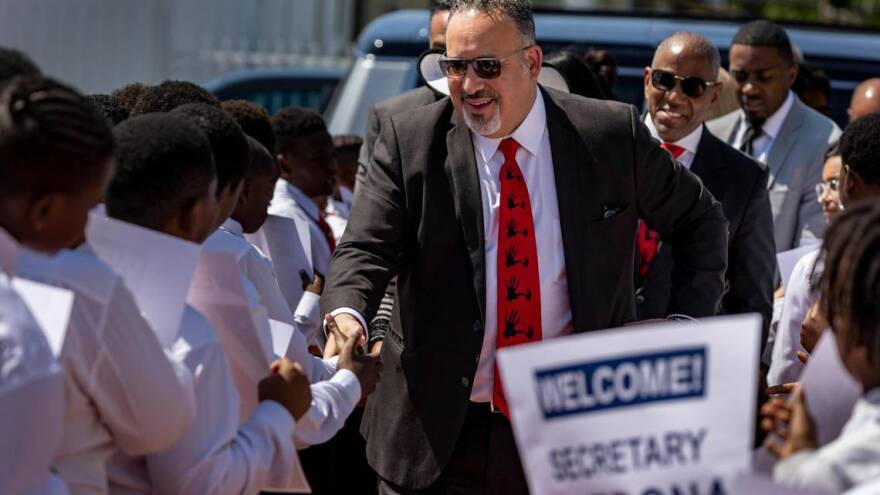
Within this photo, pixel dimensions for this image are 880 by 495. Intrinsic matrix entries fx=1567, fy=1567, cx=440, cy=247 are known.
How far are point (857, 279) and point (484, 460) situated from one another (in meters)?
2.05

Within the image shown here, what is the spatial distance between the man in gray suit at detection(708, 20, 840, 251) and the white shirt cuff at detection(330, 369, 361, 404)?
3588 mm

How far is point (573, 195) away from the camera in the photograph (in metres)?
4.79

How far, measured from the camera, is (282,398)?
11.9 ft

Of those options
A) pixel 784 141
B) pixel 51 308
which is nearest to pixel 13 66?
pixel 51 308

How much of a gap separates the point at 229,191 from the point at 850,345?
1.67 meters

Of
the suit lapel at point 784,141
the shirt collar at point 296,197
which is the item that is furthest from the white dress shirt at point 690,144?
the shirt collar at point 296,197

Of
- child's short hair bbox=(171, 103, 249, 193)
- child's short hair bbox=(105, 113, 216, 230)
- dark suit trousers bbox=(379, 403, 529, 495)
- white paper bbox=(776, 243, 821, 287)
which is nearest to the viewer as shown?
child's short hair bbox=(105, 113, 216, 230)

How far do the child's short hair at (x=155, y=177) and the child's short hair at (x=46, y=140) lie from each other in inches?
9.6

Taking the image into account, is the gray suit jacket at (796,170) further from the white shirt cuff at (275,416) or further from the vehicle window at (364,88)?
the white shirt cuff at (275,416)

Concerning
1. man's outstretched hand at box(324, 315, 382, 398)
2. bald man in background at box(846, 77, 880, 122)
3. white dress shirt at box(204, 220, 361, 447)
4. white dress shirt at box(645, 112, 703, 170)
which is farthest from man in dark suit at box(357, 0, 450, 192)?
bald man in background at box(846, 77, 880, 122)

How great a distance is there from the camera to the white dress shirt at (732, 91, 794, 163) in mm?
7707

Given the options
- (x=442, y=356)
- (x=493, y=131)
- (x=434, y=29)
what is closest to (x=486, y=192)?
(x=493, y=131)

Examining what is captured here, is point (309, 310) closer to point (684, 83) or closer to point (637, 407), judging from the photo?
point (684, 83)

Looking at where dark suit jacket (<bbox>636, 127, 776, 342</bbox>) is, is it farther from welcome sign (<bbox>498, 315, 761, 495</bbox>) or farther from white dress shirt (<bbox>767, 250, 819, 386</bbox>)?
welcome sign (<bbox>498, 315, 761, 495</bbox>)
